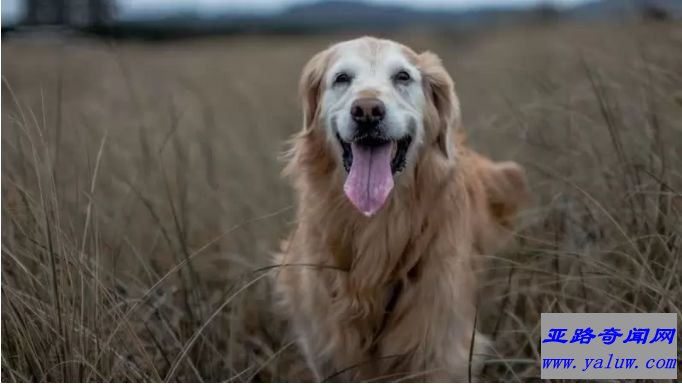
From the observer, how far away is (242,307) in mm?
4145

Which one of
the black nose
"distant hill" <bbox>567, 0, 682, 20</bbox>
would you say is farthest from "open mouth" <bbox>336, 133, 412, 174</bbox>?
"distant hill" <bbox>567, 0, 682, 20</bbox>

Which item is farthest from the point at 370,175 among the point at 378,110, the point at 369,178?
the point at 378,110

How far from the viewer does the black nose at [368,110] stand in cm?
321

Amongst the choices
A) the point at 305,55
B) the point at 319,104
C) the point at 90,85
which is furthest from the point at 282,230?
the point at 305,55

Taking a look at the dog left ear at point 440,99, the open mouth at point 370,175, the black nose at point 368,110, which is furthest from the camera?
the dog left ear at point 440,99

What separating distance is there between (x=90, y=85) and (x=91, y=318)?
4.03 metres

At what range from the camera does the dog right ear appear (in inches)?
146

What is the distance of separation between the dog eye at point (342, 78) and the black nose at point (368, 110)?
27 cm

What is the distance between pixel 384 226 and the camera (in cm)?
364

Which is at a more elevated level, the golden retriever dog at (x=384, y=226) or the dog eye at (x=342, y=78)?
the dog eye at (x=342, y=78)

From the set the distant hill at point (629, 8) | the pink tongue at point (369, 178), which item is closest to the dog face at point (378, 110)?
the pink tongue at point (369, 178)

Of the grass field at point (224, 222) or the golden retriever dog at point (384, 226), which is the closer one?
the grass field at point (224, 222)

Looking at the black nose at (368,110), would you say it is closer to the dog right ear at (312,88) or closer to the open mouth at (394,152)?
the open mouth at (394,152)

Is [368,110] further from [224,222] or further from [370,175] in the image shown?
[224,222]
